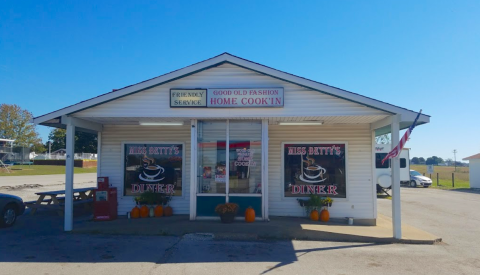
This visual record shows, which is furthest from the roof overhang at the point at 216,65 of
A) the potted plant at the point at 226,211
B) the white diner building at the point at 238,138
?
the potted plant at the point at 226,211

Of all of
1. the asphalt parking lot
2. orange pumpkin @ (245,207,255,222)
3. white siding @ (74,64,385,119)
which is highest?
white siding @ (74,64,385,119)

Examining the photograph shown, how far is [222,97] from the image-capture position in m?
9.82

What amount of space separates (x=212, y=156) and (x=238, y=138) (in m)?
0.93

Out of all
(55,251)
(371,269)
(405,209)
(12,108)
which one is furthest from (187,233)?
(12,108)

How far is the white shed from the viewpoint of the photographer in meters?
28.3

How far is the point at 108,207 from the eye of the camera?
36.0ft

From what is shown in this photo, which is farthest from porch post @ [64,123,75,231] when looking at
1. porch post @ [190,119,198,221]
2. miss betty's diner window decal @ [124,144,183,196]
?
porch post @ [190,119,198,221]

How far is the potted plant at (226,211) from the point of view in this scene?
9906mm

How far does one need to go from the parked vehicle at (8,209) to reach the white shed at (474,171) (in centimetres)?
3030

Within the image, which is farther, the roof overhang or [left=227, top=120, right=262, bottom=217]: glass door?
[left=227, top=120, right=262, bottom=217]: glass door

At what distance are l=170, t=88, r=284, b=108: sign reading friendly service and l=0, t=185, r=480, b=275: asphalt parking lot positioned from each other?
11.4 feet

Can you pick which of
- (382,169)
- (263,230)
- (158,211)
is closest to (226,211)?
(263,230)

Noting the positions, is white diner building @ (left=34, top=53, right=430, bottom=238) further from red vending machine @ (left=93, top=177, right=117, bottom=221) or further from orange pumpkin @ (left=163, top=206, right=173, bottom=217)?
red vending machine @ (left=93, top=177, right=117, bottom=221)

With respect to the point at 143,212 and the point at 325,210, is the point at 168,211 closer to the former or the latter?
the point at 143,212
